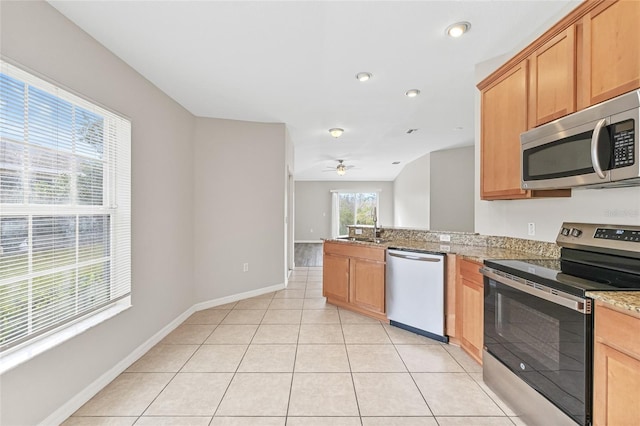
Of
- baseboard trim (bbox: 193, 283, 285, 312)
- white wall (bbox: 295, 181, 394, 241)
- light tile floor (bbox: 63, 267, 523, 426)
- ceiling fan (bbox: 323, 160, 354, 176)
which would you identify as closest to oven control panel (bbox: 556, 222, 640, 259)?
light tile floor (bbox: 63, 267, 523, 426)

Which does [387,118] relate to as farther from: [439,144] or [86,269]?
[86,269]

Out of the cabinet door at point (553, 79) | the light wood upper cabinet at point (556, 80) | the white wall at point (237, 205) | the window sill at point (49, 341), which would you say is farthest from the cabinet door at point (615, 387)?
the white wall at point (237, 205)

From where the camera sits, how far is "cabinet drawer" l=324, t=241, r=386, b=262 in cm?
312

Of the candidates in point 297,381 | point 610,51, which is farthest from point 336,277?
point 610,51

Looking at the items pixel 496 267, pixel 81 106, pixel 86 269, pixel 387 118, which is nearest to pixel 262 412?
pixel 86 269

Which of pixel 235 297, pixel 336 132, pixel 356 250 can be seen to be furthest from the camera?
pixel 336 132

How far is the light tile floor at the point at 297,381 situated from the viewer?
1713 millimetres

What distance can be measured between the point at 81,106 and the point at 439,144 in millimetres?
5510

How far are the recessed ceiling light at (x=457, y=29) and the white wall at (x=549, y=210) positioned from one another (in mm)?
641

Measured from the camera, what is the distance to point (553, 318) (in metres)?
1.44

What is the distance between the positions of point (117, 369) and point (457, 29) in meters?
3.59

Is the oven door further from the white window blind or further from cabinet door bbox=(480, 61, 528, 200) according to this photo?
the white window blind

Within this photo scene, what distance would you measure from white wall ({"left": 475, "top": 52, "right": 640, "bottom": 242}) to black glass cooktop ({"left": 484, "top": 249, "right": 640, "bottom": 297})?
0.28 metres

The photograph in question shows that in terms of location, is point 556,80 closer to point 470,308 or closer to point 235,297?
point 470,308
